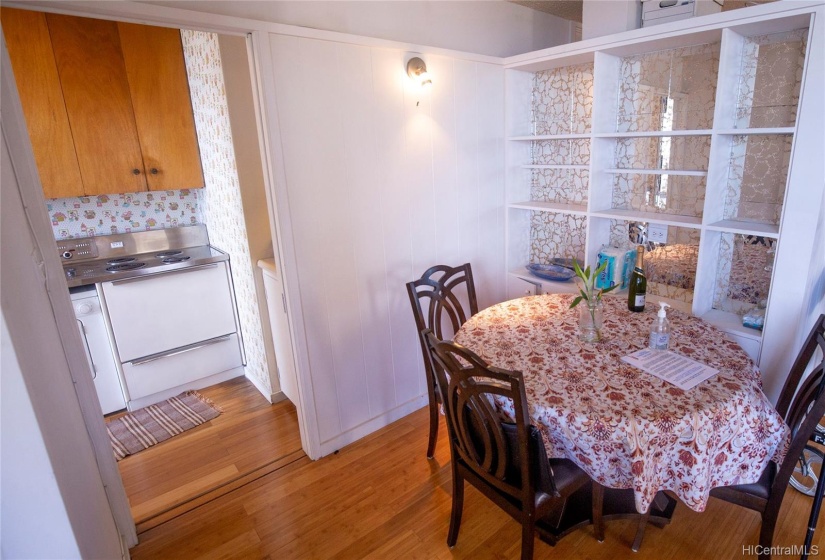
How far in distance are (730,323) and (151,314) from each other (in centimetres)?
335

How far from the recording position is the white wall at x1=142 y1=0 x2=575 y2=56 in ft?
6.44

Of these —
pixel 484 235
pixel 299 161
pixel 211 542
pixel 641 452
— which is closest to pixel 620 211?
pixel 484 235

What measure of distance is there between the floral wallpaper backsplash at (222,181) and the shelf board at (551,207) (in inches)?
71.2

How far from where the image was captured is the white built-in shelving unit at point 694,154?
1888 millimetres

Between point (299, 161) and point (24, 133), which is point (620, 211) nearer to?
point (299, 161)

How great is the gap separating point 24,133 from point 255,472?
180 cm

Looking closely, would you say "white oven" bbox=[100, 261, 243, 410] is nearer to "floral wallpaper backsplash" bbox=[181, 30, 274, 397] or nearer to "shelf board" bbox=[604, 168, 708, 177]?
"floral wallpaper backsplash" bbox=[181, 30, 274, 397]

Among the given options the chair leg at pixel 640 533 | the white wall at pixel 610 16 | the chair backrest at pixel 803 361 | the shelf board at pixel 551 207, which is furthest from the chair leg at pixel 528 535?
the white wall at pixel 610 16


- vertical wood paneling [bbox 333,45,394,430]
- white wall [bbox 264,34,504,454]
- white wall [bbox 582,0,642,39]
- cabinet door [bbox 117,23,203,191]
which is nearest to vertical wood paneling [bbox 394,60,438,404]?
white wall [bbox 264,34,504,454]

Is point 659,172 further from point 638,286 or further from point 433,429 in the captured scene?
point 433,429

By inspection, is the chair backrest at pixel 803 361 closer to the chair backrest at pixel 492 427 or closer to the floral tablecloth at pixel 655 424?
the floral tablecloth at pixel 655 424

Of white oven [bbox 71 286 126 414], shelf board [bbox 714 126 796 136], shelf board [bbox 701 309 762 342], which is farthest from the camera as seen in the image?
white oven [bbox 71 286 126 414]

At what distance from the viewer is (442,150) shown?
8.68ft

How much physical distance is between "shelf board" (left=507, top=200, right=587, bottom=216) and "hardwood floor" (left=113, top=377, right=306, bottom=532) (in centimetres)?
203
